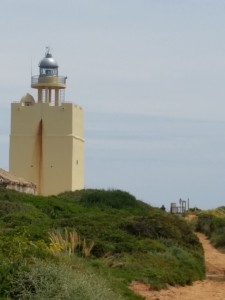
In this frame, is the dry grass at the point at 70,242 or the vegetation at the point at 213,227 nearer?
the dry grass at the point at 70,242

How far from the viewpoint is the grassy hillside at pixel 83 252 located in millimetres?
13125

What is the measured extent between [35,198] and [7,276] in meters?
22.8

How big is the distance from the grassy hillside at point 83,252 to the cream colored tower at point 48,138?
1369cm

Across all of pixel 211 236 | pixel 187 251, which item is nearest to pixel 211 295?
pixel 187 251

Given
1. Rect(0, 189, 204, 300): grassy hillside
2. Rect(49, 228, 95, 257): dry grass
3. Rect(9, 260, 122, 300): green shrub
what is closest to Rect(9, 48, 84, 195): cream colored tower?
Rect(0, 189, 204, 300): grassy hillside

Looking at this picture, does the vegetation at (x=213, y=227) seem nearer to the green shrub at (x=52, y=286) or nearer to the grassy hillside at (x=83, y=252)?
the grassy hillside at (x=83, y=252)

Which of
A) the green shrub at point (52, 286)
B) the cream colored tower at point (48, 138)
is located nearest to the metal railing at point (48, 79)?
the cream colored tower at point (48, 138)

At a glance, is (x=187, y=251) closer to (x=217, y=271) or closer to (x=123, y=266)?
(x=217, y=271)

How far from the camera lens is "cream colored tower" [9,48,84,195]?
5203 centimetres

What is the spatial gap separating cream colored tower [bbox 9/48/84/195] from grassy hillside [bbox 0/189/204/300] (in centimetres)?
1369

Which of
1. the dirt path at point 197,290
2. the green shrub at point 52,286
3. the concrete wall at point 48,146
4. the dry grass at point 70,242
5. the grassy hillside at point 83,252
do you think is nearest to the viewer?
the green shrub at point 52,286

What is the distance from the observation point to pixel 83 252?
21359 millimetres

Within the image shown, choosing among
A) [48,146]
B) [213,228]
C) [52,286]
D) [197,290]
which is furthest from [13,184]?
[52,286]

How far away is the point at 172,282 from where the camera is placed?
69.3ft
